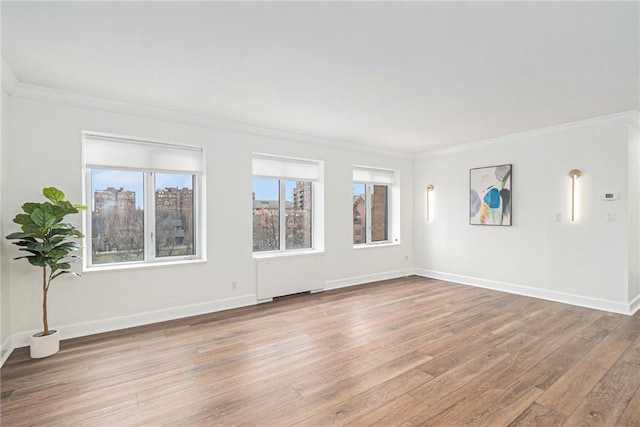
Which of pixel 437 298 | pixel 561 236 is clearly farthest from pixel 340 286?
pixel 561 236

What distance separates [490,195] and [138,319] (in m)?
5.57

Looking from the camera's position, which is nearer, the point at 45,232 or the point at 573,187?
the point at 45,232

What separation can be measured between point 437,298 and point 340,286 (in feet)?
5.33

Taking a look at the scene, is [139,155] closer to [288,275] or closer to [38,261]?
[38,261]

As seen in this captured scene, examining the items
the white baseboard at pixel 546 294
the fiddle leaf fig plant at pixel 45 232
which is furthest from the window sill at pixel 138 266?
the white baseboard at pixel 546 294

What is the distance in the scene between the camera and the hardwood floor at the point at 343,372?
2168 millimetres

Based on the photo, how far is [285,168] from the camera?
525 cm

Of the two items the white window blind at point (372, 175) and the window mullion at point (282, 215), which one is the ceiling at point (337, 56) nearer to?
the window mullion at point (282, 215)

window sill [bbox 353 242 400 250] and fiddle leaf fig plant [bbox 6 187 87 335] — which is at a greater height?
fiddle leaf fig plant [bbox 6 187 87 335]

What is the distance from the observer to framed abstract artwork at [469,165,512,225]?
5.32 metres

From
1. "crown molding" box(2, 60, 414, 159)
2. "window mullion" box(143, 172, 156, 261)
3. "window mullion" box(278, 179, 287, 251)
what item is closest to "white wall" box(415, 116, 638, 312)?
"crown molding" box(2, 60, 414, 159)

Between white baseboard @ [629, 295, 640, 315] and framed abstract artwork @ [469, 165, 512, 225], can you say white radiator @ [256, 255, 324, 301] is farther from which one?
white baseboard @ [629, 295, 640, 315]

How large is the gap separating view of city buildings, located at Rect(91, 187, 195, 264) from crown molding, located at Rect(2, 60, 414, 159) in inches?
36.6

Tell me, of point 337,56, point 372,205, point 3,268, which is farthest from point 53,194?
point 372,205
